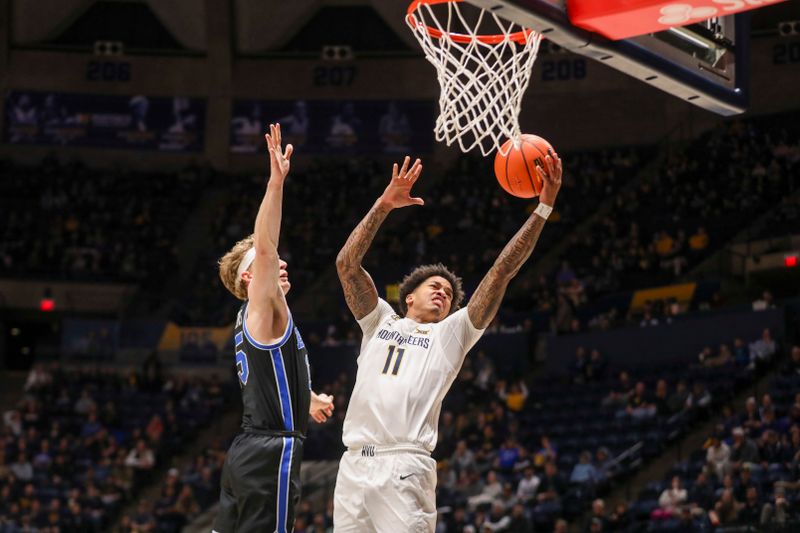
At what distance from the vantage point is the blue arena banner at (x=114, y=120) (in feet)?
91.2

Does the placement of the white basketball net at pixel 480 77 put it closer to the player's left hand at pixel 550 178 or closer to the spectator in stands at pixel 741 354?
the player's left hand at pixel 550 178

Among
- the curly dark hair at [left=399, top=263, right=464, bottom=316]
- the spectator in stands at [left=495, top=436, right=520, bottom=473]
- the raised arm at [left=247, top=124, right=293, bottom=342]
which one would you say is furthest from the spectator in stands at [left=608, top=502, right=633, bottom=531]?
the raised arm at [left=247, top=124, right=293, bottom=342]

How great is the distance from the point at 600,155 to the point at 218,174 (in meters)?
9.30

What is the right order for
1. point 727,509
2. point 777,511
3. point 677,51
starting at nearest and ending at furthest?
point 677,51 → point 777,511 → point 727,509

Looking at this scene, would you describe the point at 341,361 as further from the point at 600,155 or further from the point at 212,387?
the point at 600,155

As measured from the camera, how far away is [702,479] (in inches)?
505

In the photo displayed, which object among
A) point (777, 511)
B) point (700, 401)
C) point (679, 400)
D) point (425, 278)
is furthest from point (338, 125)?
point (425, 278)

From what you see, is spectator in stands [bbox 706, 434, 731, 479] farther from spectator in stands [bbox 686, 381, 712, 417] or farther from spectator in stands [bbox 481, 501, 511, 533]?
spectator in stands [bbox 481, 501, 511, 533]

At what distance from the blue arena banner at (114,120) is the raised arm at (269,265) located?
2360 centimetres

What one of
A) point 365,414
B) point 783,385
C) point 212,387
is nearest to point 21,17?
point 212,387

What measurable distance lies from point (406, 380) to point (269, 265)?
1.28 m

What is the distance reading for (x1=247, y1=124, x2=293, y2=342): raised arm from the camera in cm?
477

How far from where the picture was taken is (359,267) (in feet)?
20.1

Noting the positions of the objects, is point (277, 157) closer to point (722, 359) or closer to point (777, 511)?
point (777, 511)
